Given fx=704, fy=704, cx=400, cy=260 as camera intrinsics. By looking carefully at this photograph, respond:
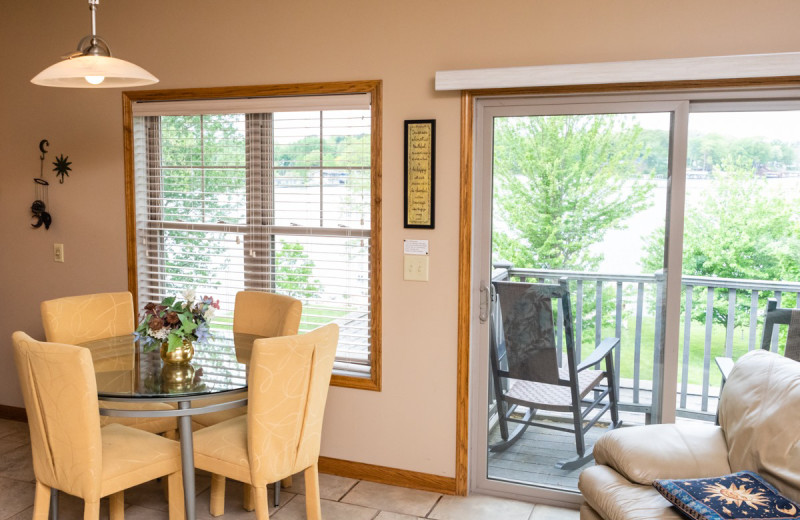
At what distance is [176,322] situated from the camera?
114 inches

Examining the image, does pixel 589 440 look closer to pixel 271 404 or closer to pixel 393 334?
pixel 393 334

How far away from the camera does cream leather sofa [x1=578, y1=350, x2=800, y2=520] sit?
→ 2375 millimetres

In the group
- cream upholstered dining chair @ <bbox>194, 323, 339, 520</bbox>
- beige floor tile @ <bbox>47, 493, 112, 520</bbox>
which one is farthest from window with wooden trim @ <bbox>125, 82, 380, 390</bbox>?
beige floor tile @ <bbox>47, 493, 112, 520</bbox>

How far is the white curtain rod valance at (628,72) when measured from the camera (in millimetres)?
2832

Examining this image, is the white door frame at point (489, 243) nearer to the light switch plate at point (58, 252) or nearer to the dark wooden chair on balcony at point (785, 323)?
the dark wooden chair on balcony at point (785, 323)

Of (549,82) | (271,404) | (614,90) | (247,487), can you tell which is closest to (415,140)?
(549,82)

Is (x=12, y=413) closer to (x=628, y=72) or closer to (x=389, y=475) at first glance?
(x=389, y=475)

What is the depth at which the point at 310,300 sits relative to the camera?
3.84 m

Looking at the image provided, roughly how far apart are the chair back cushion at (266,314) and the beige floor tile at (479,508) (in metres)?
1.11

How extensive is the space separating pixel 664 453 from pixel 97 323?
275cm

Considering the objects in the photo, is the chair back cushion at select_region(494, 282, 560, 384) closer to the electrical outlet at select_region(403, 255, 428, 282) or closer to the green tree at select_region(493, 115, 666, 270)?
the green tree at select_region(493, 115, 666, 270)

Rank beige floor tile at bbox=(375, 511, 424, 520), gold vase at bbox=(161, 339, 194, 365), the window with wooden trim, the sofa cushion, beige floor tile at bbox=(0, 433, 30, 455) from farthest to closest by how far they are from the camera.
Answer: beige floor tile at bbox=(0, 433, 30, 455) < the window with wooden trim < beige floor tile at bbox=(375, 511, 424, 520) < gold vase at bbox=(161, 339, 194, 365) < the sofa cushion

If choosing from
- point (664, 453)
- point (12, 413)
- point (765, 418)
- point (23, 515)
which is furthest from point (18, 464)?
point (765, 418)

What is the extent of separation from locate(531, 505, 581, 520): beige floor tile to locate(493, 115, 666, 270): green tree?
116 cm
